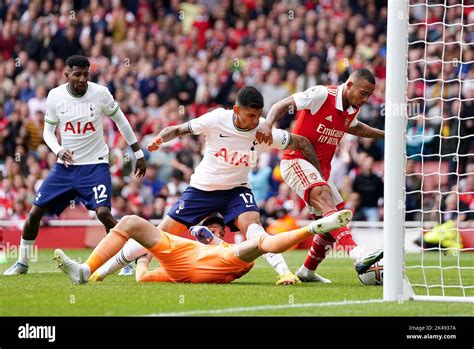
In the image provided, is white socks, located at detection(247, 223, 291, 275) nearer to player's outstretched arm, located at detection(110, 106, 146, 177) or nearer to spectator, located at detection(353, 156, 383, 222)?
player's outstretched arm, located at detection(110, 106, 146, 177)

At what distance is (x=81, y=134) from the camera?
12.3 meters

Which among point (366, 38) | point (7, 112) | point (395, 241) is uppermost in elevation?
point (366, 38)

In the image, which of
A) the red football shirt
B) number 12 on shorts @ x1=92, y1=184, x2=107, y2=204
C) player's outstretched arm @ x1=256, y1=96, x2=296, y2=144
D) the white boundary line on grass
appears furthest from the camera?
number 12 on shorts @ x1=92, y1=184, x2=107, y2=204

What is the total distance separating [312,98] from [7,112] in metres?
13.0

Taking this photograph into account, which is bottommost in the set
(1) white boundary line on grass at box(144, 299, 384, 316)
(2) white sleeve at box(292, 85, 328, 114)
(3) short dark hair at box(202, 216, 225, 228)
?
(1) white boundary line on grass at box(144, 299, 384, 316)

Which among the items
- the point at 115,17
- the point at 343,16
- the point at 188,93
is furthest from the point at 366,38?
the point at 115,17

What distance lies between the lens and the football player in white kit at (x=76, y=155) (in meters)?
12.1

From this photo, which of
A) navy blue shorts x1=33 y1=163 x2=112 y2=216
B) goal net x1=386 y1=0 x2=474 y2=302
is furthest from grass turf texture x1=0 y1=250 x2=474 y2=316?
goal net x1=386 y1=0 x2=474 y2=302

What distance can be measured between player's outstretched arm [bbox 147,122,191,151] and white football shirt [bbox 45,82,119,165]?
2.03 m

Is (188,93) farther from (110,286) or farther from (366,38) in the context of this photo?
(110,286)

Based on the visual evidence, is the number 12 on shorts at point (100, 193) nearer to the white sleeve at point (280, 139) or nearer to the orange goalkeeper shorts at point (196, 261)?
A: the orange goalkeeper shorts at point (196, 261)

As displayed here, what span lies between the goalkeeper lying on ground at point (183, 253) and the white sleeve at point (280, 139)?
1245mm

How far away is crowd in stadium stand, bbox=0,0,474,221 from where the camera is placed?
19.3 meters

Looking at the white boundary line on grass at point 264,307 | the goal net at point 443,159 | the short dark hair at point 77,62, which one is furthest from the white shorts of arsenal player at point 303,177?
the goal net at point 443,159
